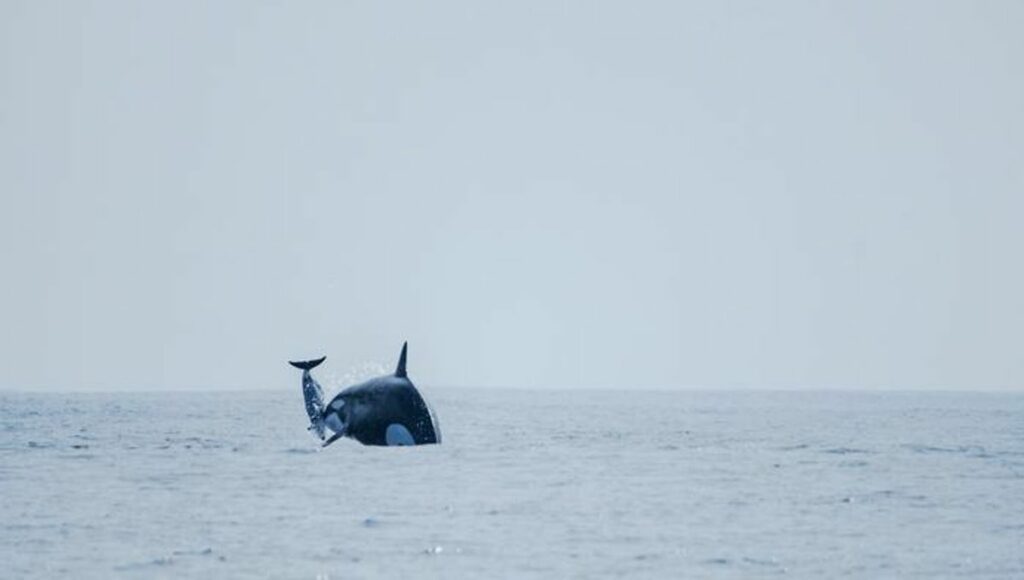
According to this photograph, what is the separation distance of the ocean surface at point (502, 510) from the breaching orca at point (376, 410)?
1.12m

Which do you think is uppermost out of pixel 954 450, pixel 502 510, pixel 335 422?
pixel 335 422

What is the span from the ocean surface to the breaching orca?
1125 mm

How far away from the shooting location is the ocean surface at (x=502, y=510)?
2875 cm

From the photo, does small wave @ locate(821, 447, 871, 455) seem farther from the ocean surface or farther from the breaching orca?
the breaching orca

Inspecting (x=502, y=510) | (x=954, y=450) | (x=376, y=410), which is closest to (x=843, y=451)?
(x=954, y=450)

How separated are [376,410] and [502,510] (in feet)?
31.9

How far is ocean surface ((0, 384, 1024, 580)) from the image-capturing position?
2875cm

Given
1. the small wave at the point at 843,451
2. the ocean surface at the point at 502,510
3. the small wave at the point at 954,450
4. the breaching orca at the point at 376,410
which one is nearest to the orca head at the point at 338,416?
the breaching orca at the point at 376,410

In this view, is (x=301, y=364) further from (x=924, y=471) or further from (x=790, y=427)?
(x=790, y=427)

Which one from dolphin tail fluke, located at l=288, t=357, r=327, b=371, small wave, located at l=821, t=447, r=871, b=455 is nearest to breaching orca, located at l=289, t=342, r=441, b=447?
dolphin tail fluke, located at l=288, t=357, r=327, b=371

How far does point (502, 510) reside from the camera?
37375mm

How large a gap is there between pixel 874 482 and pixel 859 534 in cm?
1370

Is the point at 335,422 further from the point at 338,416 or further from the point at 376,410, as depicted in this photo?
the point at 376,410

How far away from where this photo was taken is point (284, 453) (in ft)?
189
